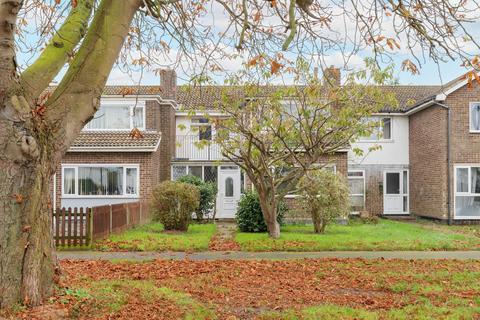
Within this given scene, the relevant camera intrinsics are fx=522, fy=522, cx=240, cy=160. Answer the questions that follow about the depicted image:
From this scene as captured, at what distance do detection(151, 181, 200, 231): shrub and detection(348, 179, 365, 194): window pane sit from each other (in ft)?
36.2

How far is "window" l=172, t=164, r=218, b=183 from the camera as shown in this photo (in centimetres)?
2461

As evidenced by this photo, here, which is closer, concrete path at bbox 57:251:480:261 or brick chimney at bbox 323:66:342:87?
brick chimney at bbox 323:66:342:87

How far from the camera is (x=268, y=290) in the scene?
310 inches

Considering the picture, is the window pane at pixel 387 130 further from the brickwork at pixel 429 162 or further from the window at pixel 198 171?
the window at pixel 198 171

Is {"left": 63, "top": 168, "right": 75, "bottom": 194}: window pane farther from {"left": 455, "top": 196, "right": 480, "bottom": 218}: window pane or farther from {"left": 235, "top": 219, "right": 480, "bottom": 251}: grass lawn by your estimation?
{"left": 455, "top": 196, "right": 480, "bottom": 218}: window pane

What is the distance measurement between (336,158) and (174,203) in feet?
26.6

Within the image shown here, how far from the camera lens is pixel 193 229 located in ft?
60.1

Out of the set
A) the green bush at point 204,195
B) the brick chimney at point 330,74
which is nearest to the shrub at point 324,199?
the green bush at point 204,195

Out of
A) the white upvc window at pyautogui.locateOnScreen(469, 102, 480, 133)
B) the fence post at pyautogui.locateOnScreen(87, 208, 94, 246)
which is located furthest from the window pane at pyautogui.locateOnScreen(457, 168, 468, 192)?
the fence post at pyautogui.locateOnScreen(87, 208, 94, 246)

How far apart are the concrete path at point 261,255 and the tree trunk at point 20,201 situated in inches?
214

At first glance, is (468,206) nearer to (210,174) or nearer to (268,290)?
(210,174)

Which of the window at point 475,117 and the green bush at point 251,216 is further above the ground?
the window at point 475,117

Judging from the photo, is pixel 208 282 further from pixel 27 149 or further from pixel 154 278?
pixel 27 149

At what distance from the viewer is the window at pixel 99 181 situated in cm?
2242
